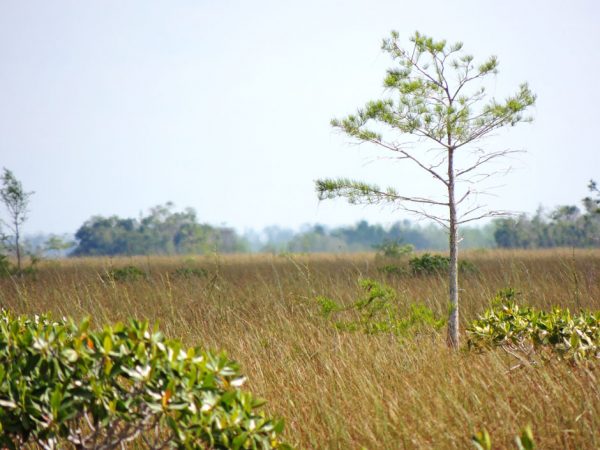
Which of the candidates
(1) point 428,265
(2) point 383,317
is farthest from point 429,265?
(2) point 383,317

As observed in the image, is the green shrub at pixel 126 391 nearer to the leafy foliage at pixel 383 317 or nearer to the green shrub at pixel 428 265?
the leafy foliage at pixel 383 317

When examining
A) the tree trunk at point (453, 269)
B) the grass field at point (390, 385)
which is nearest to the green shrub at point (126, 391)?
the grass field at point (390, 385)

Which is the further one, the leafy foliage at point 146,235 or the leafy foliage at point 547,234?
the leafy foliage at point 146,235

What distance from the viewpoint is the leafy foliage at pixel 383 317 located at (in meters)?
5.54

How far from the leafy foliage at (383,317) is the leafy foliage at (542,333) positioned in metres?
0.73

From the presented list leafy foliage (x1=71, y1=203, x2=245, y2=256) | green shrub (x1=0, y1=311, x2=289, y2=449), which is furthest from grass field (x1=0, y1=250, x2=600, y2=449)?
leafy foliage (x1=71, y1=203, x2=245, y2=256)

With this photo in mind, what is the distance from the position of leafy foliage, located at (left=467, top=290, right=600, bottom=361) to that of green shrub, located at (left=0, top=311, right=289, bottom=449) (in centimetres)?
251

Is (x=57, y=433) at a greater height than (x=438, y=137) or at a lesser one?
lesser

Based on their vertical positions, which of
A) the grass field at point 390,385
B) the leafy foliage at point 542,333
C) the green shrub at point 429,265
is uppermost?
the green shrub at point 429,265

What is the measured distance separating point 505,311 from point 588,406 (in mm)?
1744

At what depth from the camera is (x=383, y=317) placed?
6023 mm

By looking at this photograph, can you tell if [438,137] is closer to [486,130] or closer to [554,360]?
[486,130]

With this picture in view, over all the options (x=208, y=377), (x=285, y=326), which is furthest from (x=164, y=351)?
(x=285, y=326)

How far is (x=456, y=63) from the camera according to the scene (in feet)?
19.5
